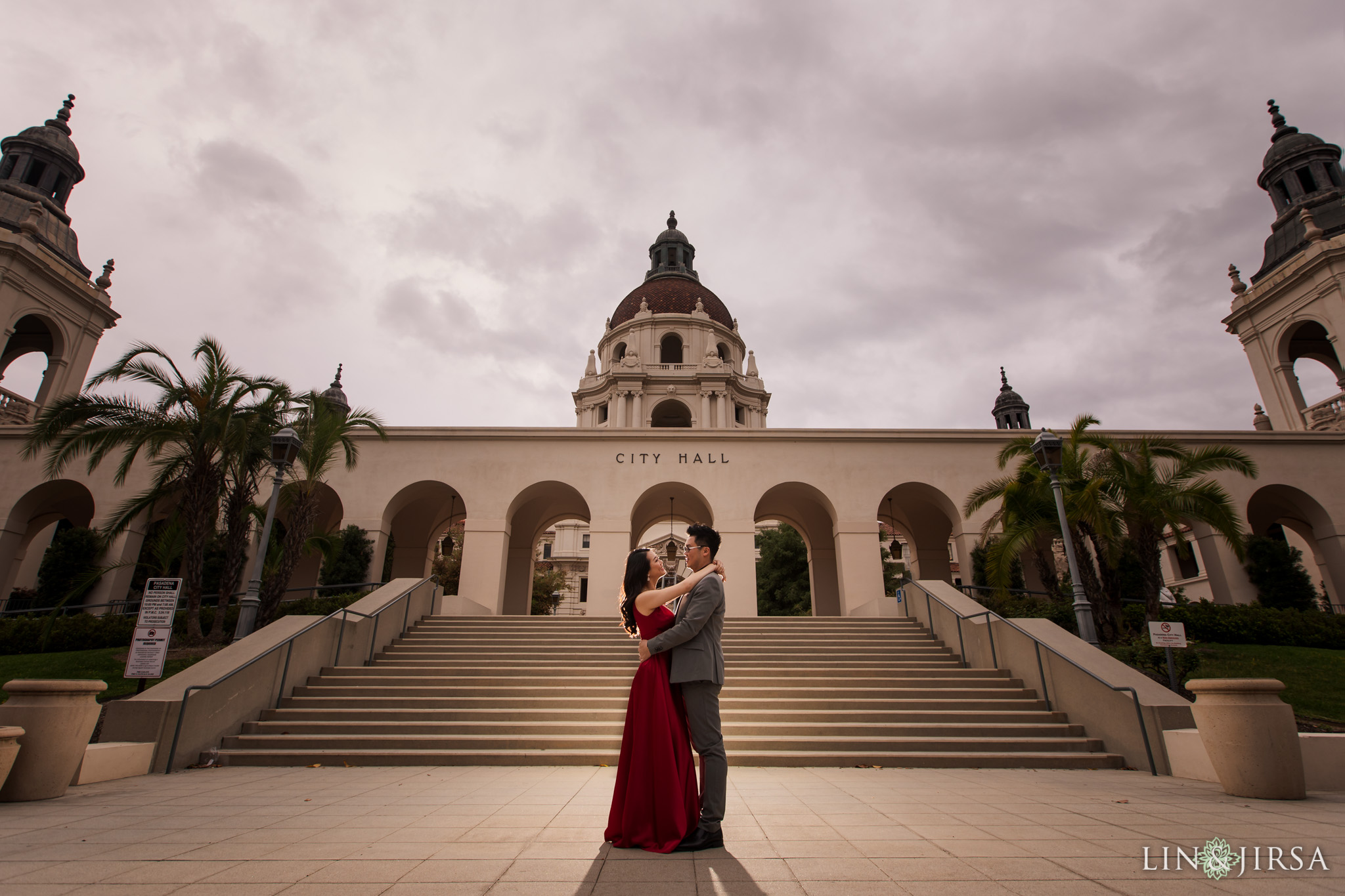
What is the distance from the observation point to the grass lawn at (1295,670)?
1076cm

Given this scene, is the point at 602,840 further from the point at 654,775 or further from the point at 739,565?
the point at 739,565

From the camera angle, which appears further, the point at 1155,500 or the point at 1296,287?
the point at 1296,287

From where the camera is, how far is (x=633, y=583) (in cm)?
436

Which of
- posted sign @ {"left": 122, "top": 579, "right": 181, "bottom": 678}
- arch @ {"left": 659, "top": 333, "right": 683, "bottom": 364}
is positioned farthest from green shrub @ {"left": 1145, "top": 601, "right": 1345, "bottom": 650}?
arch @ {"left": 659, "top": 333, "right": 683, "bottom": 364}

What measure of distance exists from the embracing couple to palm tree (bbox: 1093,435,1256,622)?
12.4 m

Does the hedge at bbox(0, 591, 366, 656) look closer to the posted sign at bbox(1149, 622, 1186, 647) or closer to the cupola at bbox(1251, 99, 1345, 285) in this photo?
the posted sign at bbox(1149, 622, 1186, 647)

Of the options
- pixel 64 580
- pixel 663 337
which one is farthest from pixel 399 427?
pixel 663 337

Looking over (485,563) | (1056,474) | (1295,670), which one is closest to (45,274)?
(485,563)

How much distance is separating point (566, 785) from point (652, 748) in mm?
3127

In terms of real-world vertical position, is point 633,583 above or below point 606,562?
below

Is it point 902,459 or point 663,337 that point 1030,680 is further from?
point 663,337

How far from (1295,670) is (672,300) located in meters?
38.0

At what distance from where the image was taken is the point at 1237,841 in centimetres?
403

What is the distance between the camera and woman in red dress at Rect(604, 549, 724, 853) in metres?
3.88
